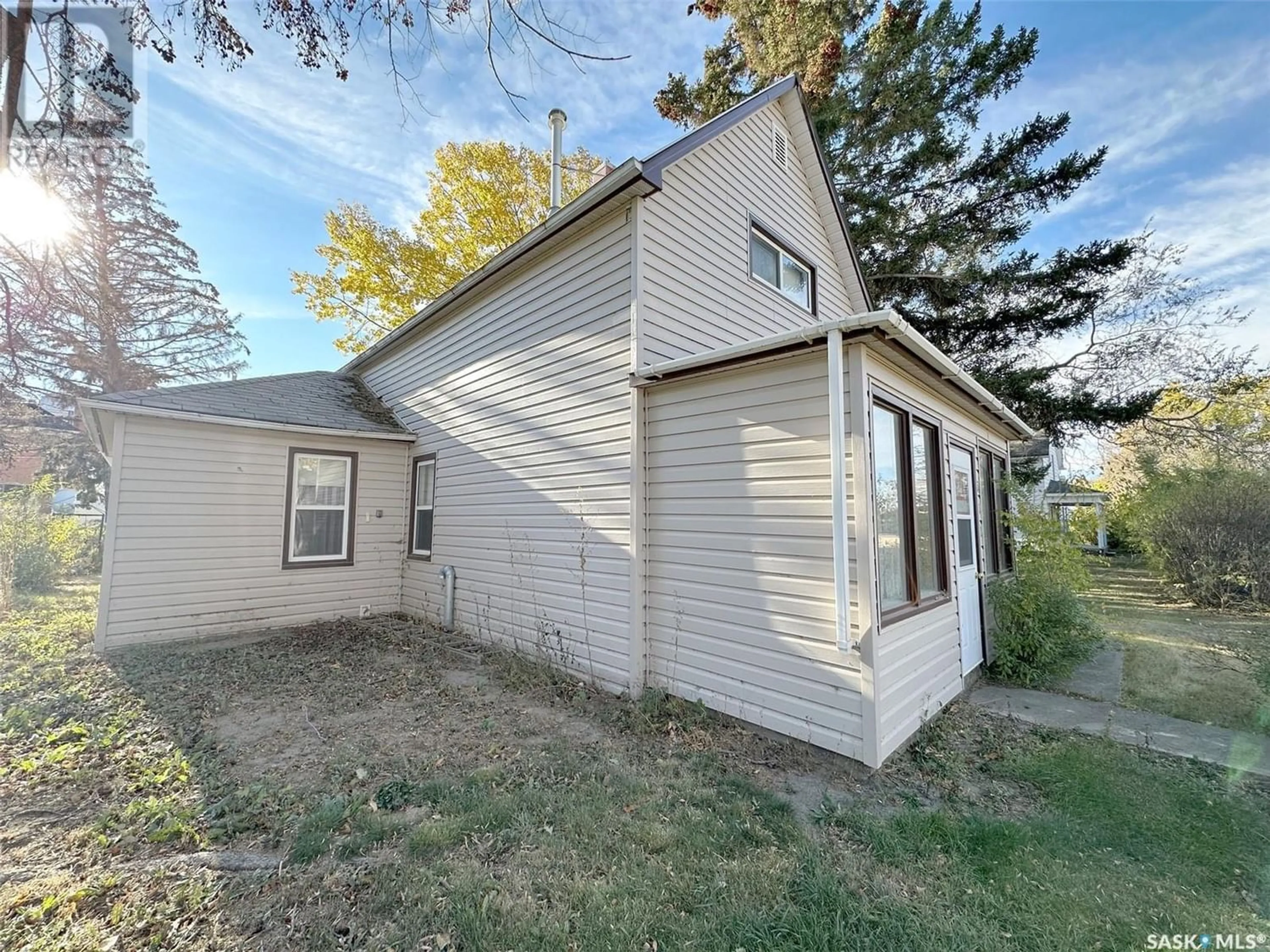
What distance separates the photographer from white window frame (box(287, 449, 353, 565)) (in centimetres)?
753

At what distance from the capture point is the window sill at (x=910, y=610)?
3.65m

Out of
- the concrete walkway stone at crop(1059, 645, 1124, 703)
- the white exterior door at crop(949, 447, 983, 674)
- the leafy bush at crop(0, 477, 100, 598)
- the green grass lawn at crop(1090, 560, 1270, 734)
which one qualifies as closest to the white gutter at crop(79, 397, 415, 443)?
the leafy bush at crop(0, 477, 100, 598)

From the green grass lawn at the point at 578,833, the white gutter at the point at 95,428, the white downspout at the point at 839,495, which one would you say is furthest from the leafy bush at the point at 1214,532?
the white gutter at the point at 95,428

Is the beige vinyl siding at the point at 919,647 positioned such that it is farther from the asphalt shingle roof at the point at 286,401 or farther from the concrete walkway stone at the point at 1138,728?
→ the asphalt shingle roof at the point at 286,401

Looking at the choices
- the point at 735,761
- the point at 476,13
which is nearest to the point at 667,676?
the point at 735,761

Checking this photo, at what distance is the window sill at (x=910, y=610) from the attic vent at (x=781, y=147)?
612 centimetres

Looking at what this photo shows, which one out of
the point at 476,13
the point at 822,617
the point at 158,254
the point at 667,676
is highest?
the point at 158,254

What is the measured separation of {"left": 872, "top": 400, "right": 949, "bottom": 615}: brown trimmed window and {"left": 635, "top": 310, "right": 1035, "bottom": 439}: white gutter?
1.48 ft

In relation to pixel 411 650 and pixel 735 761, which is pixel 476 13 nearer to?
pixel 735 761

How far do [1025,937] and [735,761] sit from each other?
177 cm

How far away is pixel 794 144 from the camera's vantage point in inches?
304

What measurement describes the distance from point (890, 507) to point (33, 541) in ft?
51.6

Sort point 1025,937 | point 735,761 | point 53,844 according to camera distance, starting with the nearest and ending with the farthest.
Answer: point 1025,937 < point 53,844 < point 735,761

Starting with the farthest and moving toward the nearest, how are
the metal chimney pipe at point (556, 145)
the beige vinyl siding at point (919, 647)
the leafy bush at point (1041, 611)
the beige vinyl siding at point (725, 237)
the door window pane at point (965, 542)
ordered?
1. the metal chimney pipe at point (556, 145)
2. the leafy bush at point (1041, 611)
3. the door window pane at point (965, 542)
4. the beige vinyl siding at point (725, 237)
5. the beige vinyl siding at point (919, 647)
